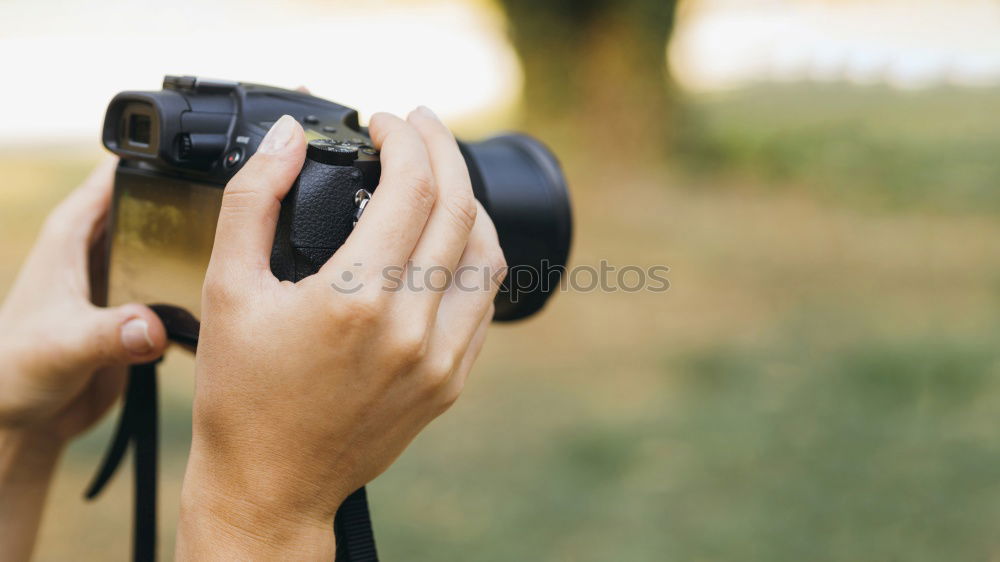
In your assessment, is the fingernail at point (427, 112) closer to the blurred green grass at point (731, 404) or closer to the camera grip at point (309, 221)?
the camera grip at point (309, 221)

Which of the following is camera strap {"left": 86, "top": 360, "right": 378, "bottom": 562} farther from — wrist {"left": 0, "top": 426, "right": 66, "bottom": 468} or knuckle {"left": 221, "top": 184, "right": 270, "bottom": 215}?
knuckle {"left": 221, "top": 184, "right": 270, "bottom": 215}

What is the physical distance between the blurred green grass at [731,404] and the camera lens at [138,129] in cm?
123

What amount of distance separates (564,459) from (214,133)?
1.56 metres

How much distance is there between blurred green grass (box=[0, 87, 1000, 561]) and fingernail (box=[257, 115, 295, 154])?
4.39 feet

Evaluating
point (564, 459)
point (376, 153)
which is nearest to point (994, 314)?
point (564, 459)

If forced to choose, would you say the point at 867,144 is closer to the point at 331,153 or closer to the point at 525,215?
the point at 525,215

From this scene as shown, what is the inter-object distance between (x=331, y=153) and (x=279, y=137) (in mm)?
42

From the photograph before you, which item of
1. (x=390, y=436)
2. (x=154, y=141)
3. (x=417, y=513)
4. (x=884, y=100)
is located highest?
(x=154, y=141)

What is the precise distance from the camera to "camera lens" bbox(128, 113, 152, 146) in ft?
2.82

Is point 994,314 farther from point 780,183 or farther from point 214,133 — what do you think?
point 214,133

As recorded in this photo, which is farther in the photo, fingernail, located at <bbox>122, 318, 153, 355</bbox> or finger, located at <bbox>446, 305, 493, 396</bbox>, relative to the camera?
fingernail, located at <bbox>122, 318, 153, 355</bbox>

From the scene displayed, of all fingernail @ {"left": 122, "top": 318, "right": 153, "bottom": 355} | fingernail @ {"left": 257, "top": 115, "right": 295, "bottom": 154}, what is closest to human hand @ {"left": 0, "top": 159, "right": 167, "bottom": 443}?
fingernail @ {"left": 122, "top": 318, "right": 153, "bottom": 355}

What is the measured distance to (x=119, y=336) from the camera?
864mm

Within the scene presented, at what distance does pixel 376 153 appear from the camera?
0.76 meters
